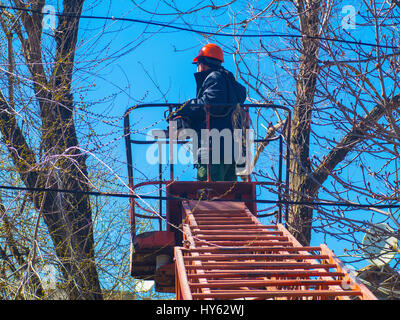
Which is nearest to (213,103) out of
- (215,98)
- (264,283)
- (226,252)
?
(215,98)

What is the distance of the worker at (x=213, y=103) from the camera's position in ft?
24.2

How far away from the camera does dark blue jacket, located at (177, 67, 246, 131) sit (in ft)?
24.2

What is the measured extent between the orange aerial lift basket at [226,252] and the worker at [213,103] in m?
0.23

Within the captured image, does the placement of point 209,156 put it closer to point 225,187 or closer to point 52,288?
point 225,187

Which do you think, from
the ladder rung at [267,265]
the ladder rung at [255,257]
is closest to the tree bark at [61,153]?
the ladder rung at [255,257]

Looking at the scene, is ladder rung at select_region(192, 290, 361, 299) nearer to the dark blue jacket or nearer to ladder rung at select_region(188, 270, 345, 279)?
ladder rung at select_region(188, 270, 345, 279)

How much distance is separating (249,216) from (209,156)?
0.98 meters

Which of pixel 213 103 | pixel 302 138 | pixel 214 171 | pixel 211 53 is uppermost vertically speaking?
pixel 211 53

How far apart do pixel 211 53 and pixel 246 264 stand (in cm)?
353

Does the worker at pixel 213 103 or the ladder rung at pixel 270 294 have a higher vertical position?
the worker at pixel 213 103

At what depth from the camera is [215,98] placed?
7.38 metres

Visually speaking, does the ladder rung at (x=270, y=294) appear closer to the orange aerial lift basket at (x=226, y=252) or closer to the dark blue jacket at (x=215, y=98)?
the orange aerial lift basket at (x=226, y=252)

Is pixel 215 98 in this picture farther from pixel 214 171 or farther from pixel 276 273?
pixel 276 273
